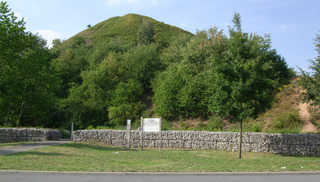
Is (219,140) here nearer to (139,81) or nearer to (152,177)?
(152,177)

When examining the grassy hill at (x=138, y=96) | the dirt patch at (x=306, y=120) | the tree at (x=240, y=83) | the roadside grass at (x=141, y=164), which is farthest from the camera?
the grassy hill at (x=138, y=96)

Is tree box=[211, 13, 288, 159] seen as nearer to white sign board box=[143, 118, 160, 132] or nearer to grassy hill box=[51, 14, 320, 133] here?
white sign board box=[143, 118, 160, 132]

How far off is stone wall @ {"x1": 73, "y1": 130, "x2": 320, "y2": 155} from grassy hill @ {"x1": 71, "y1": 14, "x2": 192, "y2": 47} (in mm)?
65186

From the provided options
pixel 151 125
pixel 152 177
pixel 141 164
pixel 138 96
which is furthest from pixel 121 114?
pixel 152 177

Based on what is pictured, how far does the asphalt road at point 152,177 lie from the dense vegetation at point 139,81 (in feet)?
22.0

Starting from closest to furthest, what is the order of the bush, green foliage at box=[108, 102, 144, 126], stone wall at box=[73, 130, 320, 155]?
stone wall at box=[73, 130, 320, 155] → the bush → green foliage at box=[108, 102, 144, 126]

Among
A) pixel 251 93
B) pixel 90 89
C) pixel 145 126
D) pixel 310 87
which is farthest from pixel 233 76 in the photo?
pixel 90 89

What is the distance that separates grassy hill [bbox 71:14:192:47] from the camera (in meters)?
93.6

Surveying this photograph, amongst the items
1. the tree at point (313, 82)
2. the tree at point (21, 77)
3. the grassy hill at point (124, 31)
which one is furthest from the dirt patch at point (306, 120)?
the grassy hill at point (124, 31)

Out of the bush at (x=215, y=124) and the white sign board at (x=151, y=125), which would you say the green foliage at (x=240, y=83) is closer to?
the white sign board at (x=151, y=125)

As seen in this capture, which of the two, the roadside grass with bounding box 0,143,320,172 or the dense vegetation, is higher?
the dense vegetation

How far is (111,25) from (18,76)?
92.3 metres

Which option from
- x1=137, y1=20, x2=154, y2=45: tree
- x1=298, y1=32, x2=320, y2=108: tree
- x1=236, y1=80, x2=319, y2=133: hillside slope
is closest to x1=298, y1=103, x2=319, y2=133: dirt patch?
x1=236, y1=80, x2=319, y2=133: hillside slope

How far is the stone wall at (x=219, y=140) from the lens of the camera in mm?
17333
